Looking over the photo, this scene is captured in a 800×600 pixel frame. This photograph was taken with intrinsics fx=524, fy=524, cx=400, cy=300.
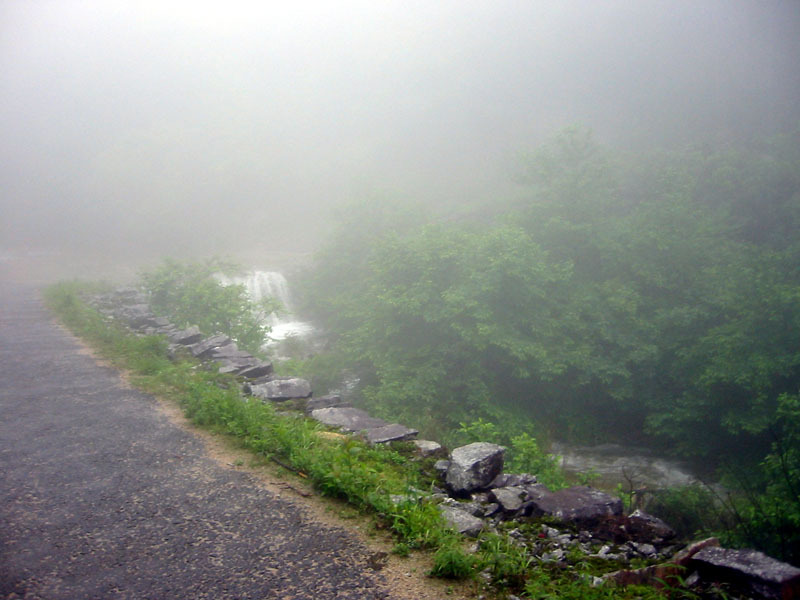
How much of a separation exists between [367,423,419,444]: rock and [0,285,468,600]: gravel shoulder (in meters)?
1.63

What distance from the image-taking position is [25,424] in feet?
17.7

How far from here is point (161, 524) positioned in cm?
345

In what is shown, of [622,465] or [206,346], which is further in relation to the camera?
[622,465]

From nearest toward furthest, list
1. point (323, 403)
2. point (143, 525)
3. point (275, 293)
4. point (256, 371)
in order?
point (143, 525), point (323, 403), point (256, 371), point (275, 293)

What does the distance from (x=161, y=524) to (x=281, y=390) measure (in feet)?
12.7

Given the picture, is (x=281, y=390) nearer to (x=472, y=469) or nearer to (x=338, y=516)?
(x=472, y=469)

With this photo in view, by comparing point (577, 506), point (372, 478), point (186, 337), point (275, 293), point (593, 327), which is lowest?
point (593, 327)

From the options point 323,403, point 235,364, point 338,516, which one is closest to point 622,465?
point 323,403

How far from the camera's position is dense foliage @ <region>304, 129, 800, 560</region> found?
1252cm

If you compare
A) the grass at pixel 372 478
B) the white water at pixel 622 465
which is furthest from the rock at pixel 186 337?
the white water at pixel 622 465

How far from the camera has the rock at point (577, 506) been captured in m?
4.27

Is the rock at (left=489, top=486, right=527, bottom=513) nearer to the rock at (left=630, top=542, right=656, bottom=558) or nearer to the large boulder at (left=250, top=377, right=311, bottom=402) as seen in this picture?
the rock at (left=630, top=542, right=656, bottom=558)

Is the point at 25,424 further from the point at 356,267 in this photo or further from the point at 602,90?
the point at 602,90

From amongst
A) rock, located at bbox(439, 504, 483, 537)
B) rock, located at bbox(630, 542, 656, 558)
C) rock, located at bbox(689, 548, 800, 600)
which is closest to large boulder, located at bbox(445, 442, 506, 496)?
rock, located at bbox(439, 504, 483, 537)
